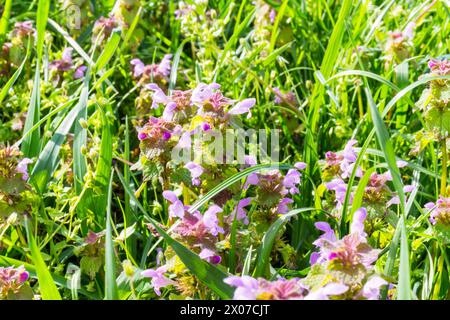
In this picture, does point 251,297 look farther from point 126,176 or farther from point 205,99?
point 126,176

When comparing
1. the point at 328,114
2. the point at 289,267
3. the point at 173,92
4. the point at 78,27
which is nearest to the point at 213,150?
the point at 173,92

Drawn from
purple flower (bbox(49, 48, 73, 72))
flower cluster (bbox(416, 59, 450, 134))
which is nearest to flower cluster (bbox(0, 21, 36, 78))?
purple flower (bbox(49, 48, 73, 72))

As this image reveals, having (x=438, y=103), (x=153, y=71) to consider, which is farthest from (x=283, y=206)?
(x=153, y=71)

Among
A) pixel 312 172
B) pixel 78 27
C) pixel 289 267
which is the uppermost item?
pixel 78 27

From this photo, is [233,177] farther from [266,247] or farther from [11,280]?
[11,280]

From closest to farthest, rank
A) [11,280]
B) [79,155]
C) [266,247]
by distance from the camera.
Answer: [11,280] → [266,247] → [79,155]

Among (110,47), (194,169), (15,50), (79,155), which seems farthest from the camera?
(15,50)

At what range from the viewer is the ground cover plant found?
1579 millimetres

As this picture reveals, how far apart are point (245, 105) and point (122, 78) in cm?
116

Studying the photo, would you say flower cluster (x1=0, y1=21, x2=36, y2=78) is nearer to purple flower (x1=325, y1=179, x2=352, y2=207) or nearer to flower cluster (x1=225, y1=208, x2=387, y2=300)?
purple flower (x1=325, y1=179, x2=352, y2=207)

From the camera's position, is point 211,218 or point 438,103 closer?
point 211,218

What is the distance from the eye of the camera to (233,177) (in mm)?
1717

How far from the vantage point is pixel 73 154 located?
208 centimetres

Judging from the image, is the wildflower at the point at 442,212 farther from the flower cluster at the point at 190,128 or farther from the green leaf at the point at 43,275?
the green leaf at the point at 43,275
